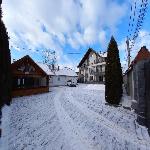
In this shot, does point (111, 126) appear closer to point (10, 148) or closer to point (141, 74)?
point (141, 74)

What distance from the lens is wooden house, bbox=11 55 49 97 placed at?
86.3ft

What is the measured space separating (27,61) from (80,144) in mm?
22503

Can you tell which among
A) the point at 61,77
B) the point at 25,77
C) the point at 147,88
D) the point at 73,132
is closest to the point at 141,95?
the point at 147,88

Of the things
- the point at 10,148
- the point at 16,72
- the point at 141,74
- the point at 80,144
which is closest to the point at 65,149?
the point at 80,144

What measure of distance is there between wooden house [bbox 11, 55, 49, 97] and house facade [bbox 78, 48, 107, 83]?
104ft

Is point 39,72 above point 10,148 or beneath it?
above

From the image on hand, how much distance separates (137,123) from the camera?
11.3 m

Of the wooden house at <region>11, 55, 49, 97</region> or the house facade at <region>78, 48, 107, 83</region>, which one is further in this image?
the house facade at <region>78, 48, 107, 83</region>

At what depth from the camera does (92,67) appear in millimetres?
65562

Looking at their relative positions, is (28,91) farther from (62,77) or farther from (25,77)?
(62,77)

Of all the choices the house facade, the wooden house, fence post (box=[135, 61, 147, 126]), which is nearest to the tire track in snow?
fence post (box=[135, 61, 147, 126])

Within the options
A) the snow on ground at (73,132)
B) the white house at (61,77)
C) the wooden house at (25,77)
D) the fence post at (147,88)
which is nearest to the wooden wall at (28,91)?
the wooden house at (25,77)

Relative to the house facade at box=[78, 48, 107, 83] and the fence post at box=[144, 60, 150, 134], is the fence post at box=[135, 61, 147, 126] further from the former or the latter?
the house facade at box=[78, 48, 107, 83]

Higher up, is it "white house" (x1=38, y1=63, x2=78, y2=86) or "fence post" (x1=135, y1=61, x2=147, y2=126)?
"white house" (x1=38, y1=63, x2=78, y2=86)
